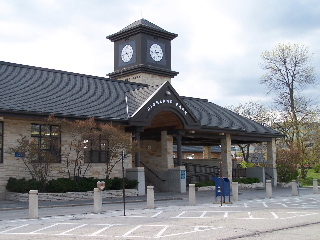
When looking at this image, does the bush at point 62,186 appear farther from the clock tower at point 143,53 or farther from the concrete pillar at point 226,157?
the clock tower at point 143,53

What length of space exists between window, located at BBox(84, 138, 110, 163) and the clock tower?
44.7ft

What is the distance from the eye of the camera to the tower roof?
38188 mm

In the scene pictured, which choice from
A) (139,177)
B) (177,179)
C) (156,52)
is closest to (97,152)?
(139,177)

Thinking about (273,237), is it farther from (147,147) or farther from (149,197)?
(147,147)

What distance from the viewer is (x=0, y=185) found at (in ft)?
70.0

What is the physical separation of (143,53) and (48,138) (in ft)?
56.0

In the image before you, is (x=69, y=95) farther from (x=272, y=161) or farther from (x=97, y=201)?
(x=272, y=161)

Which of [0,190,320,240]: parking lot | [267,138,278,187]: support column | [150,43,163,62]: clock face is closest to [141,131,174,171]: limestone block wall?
[0,190,320,240]: parking lot

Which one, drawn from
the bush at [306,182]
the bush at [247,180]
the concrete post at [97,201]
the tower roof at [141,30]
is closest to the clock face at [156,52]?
the tower roof at [141,30]

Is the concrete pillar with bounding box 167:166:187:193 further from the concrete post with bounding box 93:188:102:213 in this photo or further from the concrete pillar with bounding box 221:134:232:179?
the concrete post with bounding box 93:188:102:213

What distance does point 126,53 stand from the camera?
3981 centimetres

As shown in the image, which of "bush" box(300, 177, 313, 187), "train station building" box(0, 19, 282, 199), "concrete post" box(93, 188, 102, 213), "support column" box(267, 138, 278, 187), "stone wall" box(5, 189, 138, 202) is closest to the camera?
"concrete post" box(93, 188, 102, 213)

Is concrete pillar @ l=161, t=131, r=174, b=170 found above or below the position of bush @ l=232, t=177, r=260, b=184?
above

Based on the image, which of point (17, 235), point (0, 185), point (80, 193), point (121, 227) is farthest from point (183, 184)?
point (17, 235)
